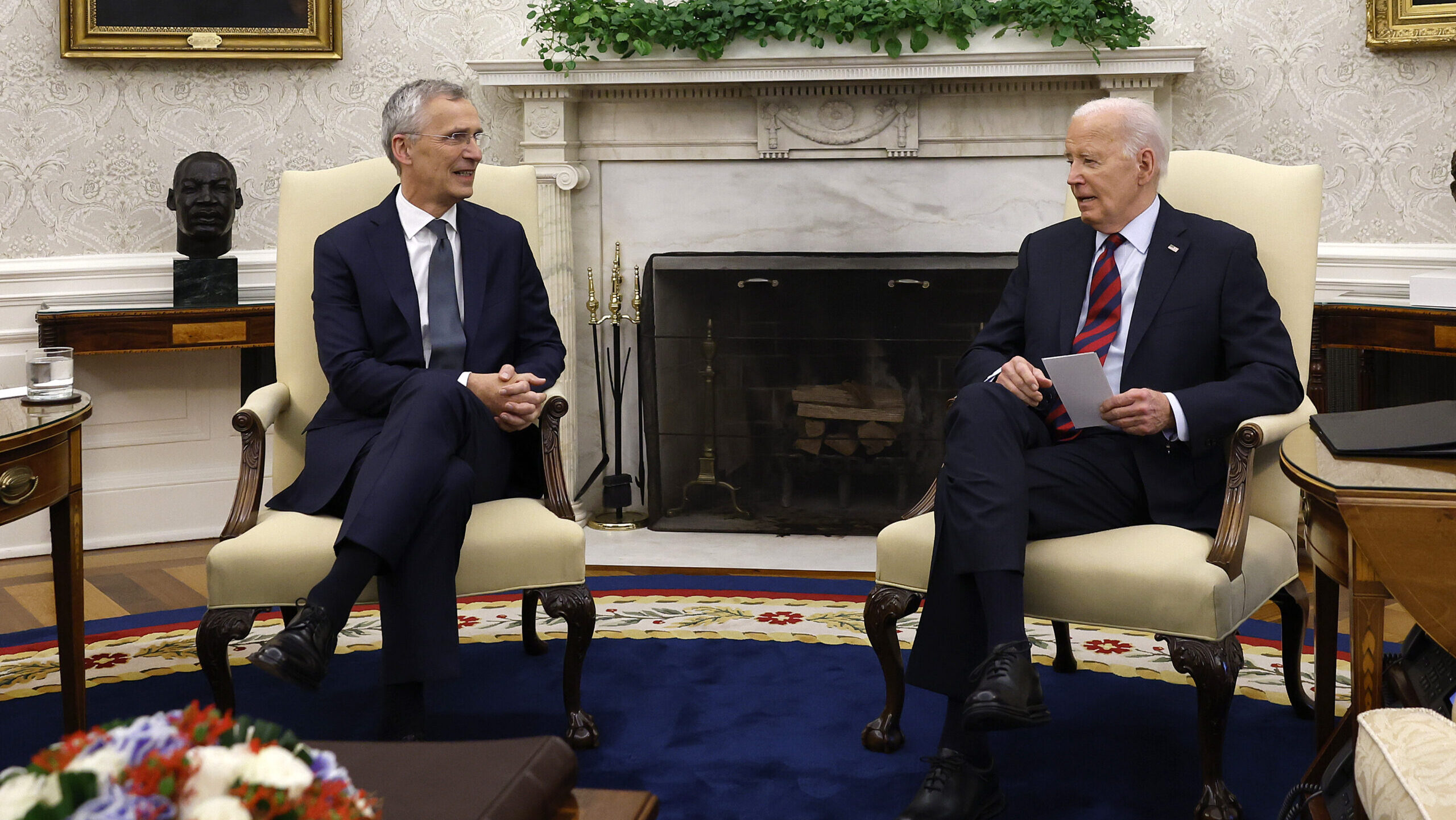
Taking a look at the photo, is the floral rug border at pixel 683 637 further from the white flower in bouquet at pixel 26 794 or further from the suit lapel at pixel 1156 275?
the white flower in bouquet at pixel 26 794

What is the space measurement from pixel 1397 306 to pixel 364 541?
292 centimetres

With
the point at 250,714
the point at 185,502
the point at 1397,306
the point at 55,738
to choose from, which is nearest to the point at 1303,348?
the point at 1397,306

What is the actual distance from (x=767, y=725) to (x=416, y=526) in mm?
841

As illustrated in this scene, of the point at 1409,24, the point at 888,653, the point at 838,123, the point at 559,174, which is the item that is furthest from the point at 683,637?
the point at 1409,24

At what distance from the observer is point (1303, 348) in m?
2.54

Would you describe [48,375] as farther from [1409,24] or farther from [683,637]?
[1409,24]

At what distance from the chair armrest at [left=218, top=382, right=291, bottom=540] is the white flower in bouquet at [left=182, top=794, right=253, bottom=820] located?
5.40ft

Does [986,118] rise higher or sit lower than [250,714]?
higher

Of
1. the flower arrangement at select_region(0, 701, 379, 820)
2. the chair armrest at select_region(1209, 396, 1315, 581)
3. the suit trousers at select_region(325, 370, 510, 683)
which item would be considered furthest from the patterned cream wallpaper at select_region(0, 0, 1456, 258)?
the flower arrangement at select_region(0, 701, 379, 820)

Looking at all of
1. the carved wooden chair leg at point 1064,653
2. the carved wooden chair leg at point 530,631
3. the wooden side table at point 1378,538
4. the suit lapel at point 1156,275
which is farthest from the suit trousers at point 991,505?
the carved wooden chair leg at point 530,631

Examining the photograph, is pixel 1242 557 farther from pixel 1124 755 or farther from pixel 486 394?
pixel 486 394

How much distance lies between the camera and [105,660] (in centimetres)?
302

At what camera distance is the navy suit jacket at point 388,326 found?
2564 millimetres

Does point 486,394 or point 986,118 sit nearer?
point 486,394
